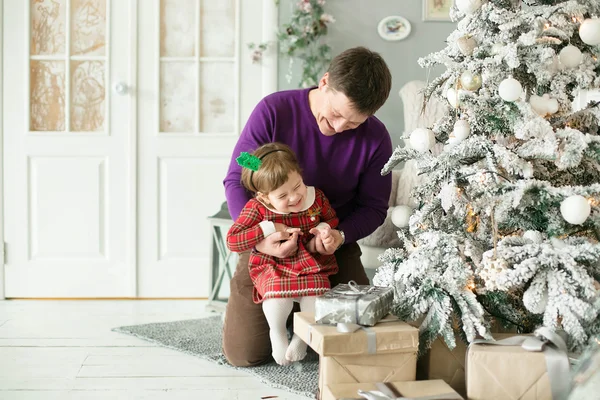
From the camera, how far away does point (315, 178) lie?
8.02 feet

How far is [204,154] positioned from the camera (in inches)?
141

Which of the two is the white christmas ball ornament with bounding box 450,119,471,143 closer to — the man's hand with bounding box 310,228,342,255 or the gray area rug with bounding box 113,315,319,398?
the man's hand with bounding box 310,228,342,255

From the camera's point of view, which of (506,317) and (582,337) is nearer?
(582,337)

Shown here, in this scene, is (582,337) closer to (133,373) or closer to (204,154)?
(133,373)

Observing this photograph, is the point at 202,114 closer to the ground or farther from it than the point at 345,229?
farther from it

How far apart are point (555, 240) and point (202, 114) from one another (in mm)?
2229

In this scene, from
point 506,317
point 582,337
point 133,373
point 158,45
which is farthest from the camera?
point 158,45

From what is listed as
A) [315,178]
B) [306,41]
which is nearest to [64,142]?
[306,41]

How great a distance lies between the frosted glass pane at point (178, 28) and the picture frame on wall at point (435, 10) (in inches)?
46.7

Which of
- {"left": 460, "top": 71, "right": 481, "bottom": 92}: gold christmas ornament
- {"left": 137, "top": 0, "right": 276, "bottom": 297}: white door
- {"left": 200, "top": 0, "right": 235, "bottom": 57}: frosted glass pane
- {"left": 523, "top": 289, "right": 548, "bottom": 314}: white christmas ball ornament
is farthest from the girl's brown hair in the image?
{"left": 200, "top": 0, "right": 235, "bottom": 57}: frosted glass pane

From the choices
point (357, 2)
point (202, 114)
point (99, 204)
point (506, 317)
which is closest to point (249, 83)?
point (202, 114)

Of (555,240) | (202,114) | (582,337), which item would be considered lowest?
(582,337)

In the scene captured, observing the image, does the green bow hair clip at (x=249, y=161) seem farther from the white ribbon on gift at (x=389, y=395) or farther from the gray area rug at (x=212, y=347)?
the white ribbon on gift at (x=389, y=395)

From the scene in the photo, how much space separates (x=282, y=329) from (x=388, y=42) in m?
1.95
